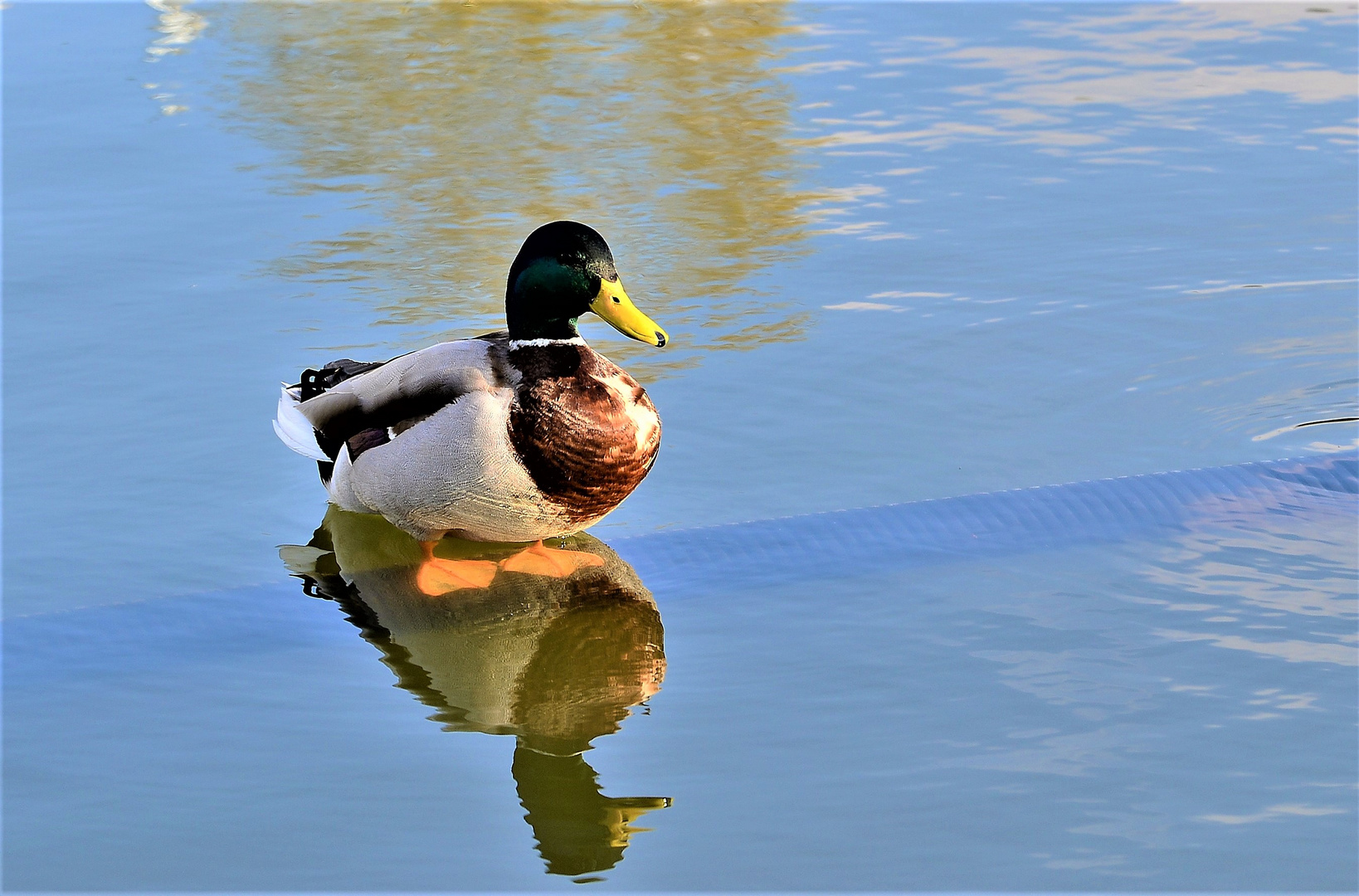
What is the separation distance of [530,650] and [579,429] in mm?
545

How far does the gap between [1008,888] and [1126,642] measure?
3.39 feet

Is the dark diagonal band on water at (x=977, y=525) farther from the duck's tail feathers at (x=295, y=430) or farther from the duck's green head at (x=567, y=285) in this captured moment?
the duck's tail feathers at (x=295, y=430)

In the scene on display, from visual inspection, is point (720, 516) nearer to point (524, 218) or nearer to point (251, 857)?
point (251, 857)

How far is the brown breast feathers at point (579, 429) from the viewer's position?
3910 millimetres

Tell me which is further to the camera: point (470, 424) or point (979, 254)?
point (979, 254)

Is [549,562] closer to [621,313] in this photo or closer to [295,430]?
[621,313]

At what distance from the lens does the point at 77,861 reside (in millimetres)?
2951

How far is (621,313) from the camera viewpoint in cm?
407

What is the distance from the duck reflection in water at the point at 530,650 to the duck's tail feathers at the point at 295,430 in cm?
21

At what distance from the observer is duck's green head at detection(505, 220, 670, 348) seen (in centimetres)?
405

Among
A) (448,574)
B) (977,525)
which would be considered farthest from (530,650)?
(977,525)

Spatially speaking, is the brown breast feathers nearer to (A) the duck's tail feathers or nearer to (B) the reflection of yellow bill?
(B) the reflection of yellow bill

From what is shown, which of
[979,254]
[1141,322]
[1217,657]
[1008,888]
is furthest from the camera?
[979,254]

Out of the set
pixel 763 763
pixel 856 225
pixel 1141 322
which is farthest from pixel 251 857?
pixel 856 225
